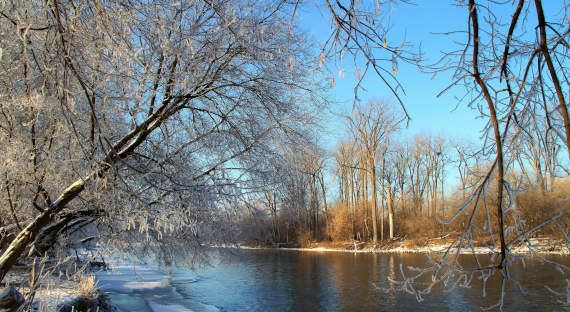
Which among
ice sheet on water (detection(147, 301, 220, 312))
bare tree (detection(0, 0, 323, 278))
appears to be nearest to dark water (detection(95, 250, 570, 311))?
ice sheet on water (detection(147, 301, 220, 312))

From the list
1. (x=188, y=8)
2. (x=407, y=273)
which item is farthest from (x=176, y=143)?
(x=407, y=273)

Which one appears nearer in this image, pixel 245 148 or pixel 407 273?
pixel 245 148

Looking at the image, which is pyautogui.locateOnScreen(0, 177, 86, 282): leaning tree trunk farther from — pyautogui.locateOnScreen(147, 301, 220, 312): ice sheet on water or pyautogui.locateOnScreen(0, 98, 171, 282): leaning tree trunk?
pyautogui.locateOnScreen(147, 301, 220, 312): ice sheet on water

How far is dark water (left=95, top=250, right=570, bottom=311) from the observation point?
32.6 ft

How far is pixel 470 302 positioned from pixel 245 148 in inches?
314

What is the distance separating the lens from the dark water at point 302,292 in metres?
9.95

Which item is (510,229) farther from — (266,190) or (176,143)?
(176,143)

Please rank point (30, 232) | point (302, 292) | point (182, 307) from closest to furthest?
point (30, 232), point (182, 307), point (302, 292)

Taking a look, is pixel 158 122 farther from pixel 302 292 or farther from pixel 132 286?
pixel 132 286

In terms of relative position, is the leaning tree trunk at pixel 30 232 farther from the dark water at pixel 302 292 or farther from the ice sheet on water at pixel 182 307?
the ice sheet on water at pixel 182 307

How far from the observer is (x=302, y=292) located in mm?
12875

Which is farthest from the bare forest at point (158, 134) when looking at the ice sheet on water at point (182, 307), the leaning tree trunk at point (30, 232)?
the ice sheet on water at point (182, 307)

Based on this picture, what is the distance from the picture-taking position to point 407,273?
1530 centimetres

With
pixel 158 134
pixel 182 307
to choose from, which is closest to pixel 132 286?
pixel 182 307
